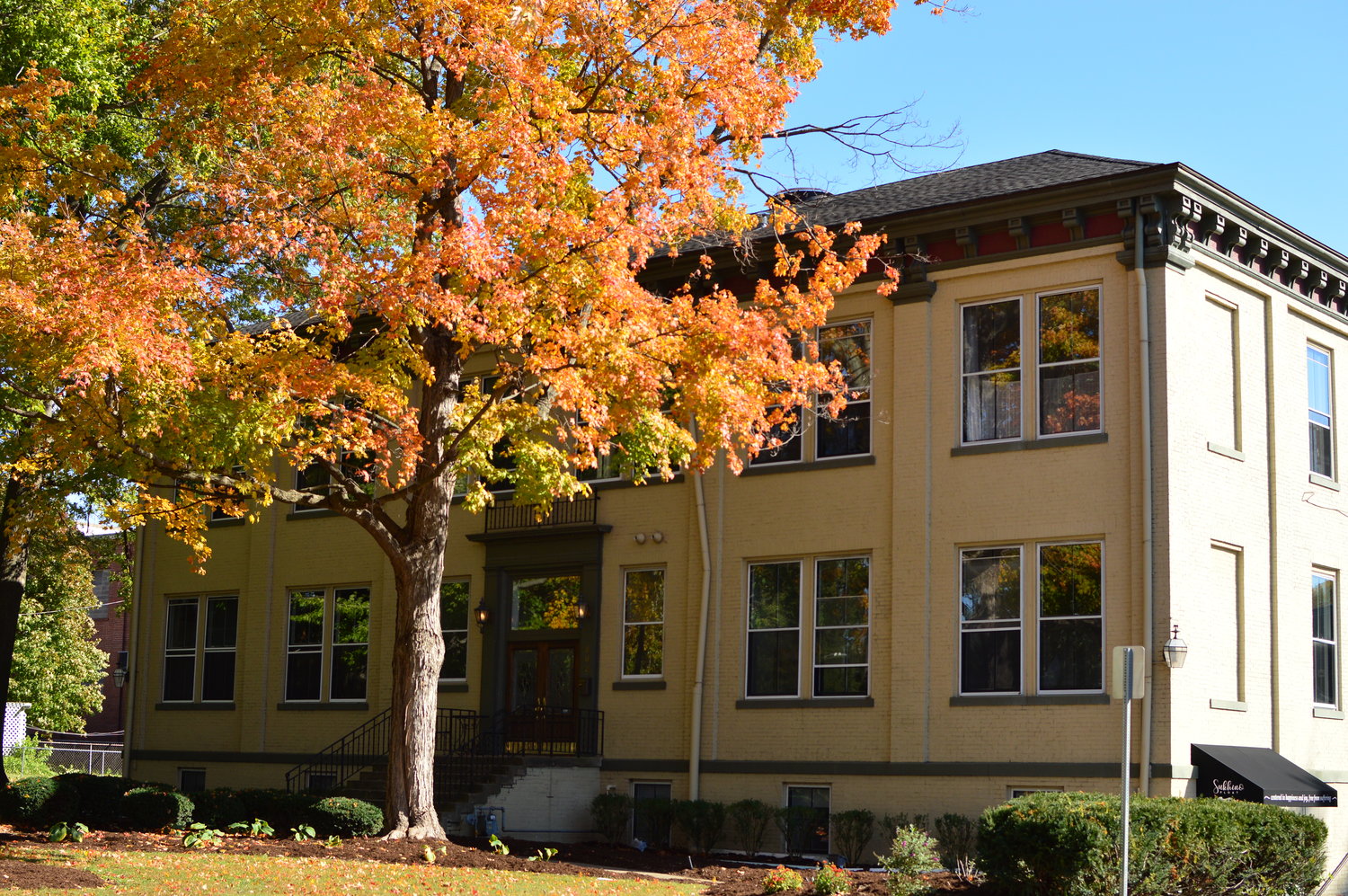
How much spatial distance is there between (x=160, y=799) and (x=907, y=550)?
35.4 feet

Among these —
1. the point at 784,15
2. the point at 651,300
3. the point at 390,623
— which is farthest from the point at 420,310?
the point at 390,623

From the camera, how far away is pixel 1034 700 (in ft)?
66.7

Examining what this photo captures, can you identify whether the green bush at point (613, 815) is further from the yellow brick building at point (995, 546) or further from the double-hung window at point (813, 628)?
the double-hung window at point (813, 628)

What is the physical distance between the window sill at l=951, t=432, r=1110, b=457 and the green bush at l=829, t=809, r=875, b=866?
5.15 meters

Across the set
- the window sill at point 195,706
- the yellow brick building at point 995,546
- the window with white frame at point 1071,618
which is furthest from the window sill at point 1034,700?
the window sill at point 195,706

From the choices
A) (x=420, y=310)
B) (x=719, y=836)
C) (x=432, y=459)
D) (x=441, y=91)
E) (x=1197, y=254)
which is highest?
(x=441, y=91)

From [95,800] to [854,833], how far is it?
10577mm

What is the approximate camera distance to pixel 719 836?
22.3 meters

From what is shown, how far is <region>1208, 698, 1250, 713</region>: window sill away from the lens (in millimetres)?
20000

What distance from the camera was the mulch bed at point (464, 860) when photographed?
48.0 feet

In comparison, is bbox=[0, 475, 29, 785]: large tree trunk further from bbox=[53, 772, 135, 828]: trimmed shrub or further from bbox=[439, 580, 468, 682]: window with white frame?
bbox=[439, 580, 468, 682]: window with white frame

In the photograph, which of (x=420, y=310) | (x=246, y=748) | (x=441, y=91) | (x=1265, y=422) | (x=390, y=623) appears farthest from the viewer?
(x=246, y=748)

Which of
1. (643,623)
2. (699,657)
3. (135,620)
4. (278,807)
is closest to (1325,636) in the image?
(699,657)

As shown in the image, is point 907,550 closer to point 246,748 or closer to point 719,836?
point 719,836
